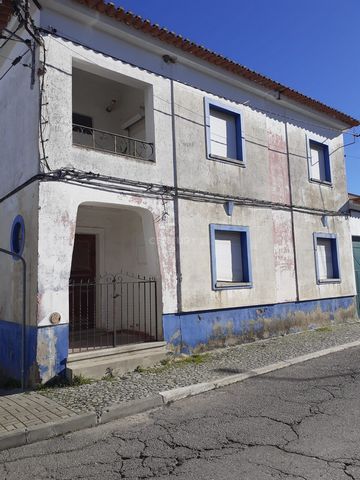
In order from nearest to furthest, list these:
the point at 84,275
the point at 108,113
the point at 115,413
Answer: the point at 115,413 → the point at 84,275 → the point at 108,113

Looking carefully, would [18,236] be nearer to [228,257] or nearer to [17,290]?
[17,290]

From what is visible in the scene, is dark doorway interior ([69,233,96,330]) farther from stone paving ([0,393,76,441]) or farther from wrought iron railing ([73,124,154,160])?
stone paving ([0,393,76,441])

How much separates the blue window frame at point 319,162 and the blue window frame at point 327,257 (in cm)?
178

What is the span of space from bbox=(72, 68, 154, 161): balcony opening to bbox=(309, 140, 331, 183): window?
5.88 meters

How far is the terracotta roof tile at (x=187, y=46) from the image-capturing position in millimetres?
7879

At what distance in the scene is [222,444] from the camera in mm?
4246

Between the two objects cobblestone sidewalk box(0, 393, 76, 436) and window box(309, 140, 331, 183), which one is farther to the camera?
window box(309, 140, 331, 183)

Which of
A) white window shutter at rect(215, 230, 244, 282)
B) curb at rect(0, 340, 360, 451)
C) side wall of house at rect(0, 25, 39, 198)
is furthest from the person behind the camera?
white window shutter at rect(215, 230, 244, 282)

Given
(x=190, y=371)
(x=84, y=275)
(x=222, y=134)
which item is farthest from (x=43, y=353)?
(x=222, y=134)

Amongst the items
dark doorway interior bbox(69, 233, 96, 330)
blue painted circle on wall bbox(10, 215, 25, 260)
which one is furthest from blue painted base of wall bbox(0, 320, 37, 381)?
dark doorway interior bbox(69, 233, 96, 330)

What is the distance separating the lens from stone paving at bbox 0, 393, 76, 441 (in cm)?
487

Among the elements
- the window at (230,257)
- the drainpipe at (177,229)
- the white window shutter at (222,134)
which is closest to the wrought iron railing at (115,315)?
the drainpipe at (177,229)

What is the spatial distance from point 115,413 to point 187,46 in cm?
768

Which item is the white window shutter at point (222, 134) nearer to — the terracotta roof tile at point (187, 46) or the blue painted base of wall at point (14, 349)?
the terracotta roof tile at point (187, 46)
